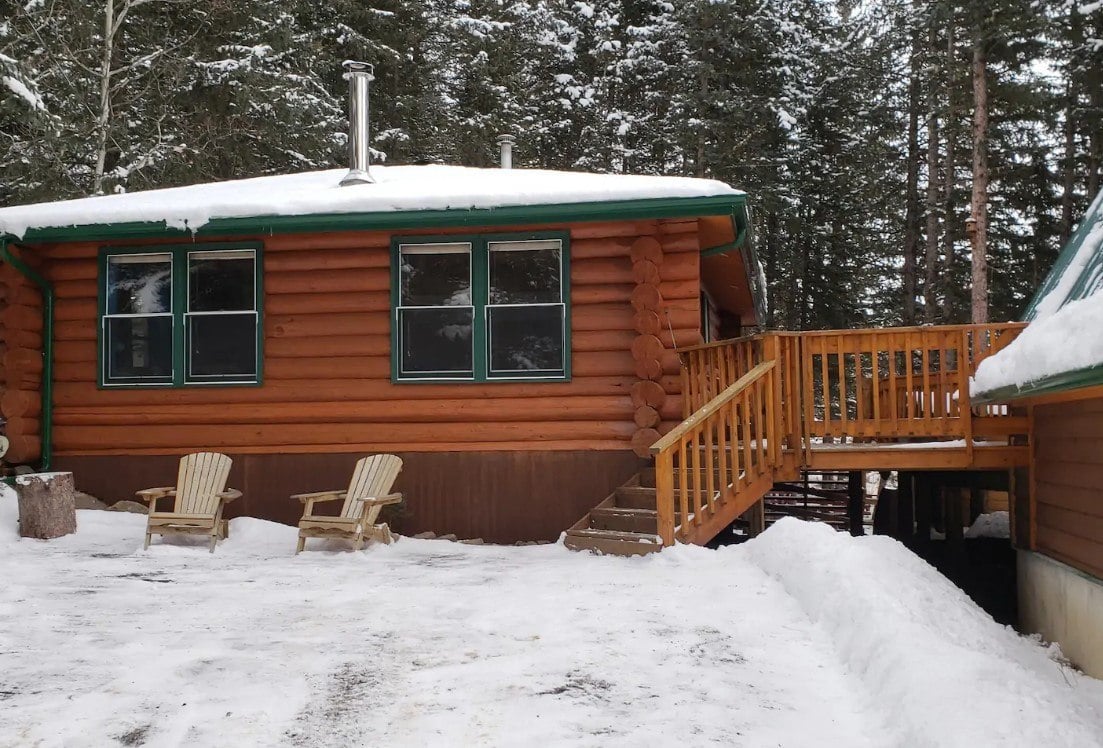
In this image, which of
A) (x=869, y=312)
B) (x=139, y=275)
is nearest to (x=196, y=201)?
(x=139, y=275)

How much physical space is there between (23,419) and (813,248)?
20.5m

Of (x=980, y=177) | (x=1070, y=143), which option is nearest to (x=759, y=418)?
(x=980, y=177)

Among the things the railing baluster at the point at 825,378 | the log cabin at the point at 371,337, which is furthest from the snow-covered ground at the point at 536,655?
the log cabin at the point at 371,337

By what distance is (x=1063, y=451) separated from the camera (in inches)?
257

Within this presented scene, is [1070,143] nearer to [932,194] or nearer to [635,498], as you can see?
[932,194]

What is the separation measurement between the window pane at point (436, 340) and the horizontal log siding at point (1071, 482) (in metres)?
5.15

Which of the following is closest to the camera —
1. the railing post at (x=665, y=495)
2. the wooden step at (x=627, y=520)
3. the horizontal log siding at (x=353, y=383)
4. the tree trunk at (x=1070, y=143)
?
the railing post at (x=665, y=495)

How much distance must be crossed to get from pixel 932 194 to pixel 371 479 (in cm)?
1827

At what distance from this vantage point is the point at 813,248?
2400 centimetres

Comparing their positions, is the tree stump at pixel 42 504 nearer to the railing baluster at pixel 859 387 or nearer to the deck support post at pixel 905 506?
the railing baluster at pixel 859 387

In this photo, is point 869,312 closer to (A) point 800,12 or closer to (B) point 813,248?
(B) point 813,248

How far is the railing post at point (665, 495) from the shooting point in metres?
6.27

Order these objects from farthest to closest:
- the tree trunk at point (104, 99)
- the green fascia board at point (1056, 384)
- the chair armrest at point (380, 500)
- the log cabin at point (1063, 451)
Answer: the tree trunk at point (104, 99), the chair armrest at point (380, 500), the log cabin at point (1063, 451), the green fascia board at point (1056, 384)

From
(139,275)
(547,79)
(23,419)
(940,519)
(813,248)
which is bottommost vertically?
(940,519)
